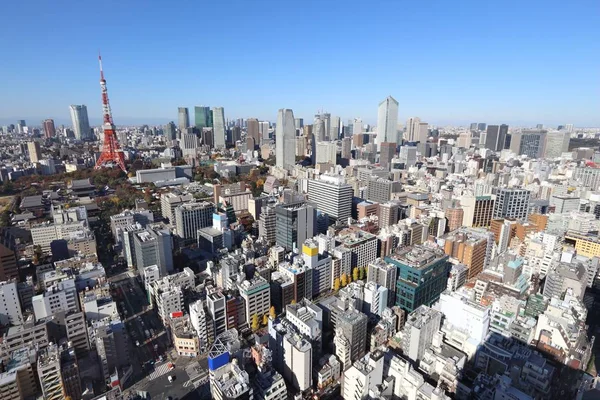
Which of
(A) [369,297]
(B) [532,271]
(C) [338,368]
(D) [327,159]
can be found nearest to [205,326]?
(C) [338,368]

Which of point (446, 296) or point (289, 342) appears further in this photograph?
point (446, 296)

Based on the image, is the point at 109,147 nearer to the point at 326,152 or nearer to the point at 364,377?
the point at 326,152

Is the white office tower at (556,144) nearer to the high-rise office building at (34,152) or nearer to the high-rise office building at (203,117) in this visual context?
the high-rise office building at (203,117)

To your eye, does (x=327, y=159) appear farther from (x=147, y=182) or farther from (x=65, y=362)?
(x=65, y=362)

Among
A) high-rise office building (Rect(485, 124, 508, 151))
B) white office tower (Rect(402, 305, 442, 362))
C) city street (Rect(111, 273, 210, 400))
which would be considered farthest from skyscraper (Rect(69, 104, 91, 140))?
high-rise office building (Rect(485, 124, 508, 151))

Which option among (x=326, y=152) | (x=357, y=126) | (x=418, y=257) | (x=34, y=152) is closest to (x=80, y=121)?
(x=34, y=152)

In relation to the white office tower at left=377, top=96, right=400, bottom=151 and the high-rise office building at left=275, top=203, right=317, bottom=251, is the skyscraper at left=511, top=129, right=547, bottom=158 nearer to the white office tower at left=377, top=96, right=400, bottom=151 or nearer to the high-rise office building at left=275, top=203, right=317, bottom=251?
the white office tower at left=377, top=96, right=400, bottom=151
